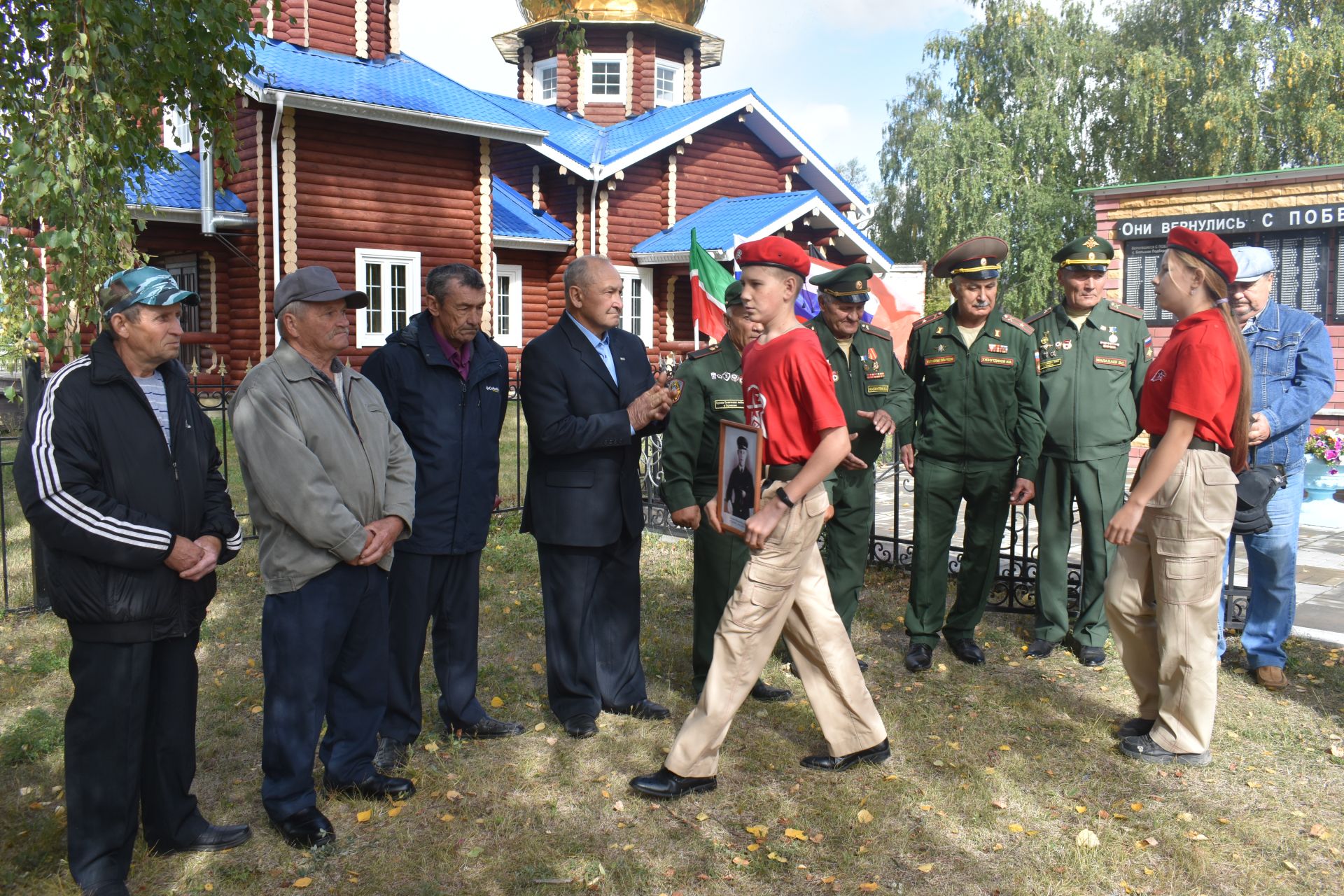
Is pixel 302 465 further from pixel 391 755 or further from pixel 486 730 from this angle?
pixel 486 730

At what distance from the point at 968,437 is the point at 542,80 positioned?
23.7m

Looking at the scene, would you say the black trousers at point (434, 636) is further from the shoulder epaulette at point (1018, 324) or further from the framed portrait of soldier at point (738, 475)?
the shoulder epaulette at point (1018, 324)

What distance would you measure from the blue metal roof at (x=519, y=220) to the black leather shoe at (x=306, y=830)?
17.7 meters

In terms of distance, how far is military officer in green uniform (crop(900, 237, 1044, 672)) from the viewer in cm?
566

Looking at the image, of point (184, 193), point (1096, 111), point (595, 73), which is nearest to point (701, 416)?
point (184, 193)

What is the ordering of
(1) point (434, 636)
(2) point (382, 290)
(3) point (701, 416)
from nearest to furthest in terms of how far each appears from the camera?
(1) point (434, 636)
(3) point (701, 416)
(2) point (382, 290)

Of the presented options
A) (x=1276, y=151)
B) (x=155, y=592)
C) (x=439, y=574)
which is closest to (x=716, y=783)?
(x=439, y=574)

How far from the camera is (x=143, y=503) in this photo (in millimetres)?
3338

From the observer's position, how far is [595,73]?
26266 mm

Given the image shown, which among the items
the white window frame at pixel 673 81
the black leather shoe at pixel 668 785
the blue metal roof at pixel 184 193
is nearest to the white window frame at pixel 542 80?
the white window frame at pixel 673 81

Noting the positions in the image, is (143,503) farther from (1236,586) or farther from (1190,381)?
(1236,586)

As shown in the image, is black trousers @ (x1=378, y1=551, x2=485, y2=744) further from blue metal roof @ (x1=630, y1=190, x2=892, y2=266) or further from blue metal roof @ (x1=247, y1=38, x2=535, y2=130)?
blue metal roof @ (x1=630, y1=190, x2=892, y2=266)

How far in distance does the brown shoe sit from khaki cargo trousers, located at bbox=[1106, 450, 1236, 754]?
1086 mm

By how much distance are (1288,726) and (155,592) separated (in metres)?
4.86
